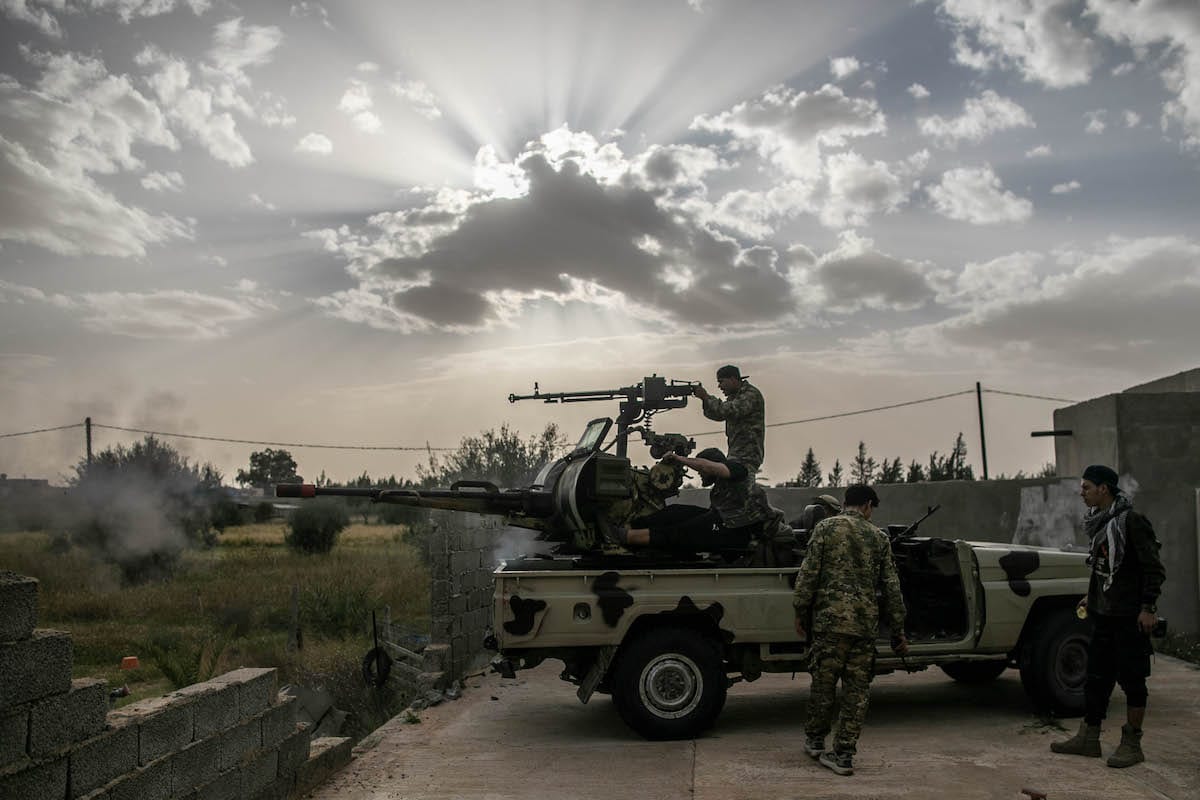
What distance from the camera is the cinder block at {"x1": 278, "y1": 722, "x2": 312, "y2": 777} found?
6.39 metres

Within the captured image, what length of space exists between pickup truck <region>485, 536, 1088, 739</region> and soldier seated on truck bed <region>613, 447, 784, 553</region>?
204 mm

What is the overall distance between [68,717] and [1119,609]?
5.97 meters

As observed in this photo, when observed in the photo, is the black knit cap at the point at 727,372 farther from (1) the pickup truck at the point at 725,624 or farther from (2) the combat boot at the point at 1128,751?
(2) the combat boot at the point at 1128,751

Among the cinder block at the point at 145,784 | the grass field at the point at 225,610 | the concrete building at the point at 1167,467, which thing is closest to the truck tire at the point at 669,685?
the cinder block at the point at 145,784

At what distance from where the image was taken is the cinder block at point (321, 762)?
6660 millimetres

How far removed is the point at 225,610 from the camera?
A: 19.3 metres

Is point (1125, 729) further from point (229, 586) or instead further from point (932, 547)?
point (229, 586)

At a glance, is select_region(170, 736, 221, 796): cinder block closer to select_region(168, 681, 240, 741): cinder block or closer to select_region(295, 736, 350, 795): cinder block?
select_region(168, 681, 240, 741): cinder block

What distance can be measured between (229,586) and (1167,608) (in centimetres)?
1793

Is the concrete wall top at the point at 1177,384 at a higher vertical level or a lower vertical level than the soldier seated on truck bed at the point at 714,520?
higher

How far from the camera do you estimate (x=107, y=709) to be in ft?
15.4

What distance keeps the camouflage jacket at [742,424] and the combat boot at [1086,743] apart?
2.94 meters

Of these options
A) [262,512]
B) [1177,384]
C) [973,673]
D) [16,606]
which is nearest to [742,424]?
[973,673]

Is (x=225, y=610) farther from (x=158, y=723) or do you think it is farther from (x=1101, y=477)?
(x=1101, y=477)
